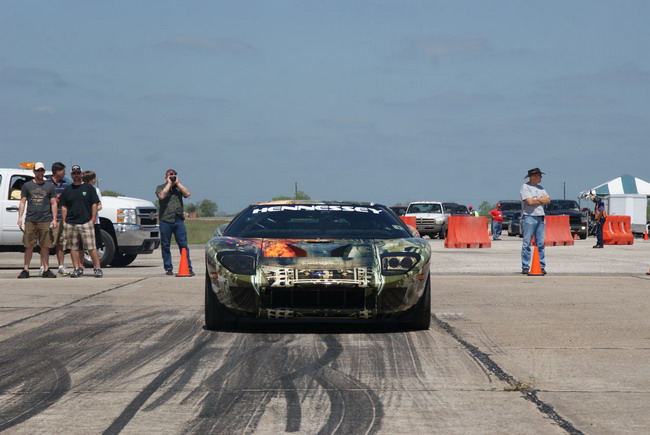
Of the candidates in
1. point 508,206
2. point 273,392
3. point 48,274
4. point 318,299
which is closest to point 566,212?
point 508,206

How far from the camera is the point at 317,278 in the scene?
8.01 m

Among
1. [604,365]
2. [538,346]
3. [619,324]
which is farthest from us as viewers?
[619,324]

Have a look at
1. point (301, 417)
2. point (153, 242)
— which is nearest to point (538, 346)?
Result: point (301, 417)

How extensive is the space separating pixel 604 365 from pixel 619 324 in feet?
7.99

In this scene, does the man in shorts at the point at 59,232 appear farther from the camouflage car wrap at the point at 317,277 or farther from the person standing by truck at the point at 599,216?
the person standing by truck at the point at 599,216

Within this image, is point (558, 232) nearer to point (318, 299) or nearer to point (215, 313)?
point (215, 313)

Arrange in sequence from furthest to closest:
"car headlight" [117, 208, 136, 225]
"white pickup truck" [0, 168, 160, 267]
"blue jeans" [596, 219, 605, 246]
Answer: "blue jeans" [596, 219, 605, 246], "car headlight" [117, 208, 136, 225], "white pickup truck" [0, 168, 160, 267]

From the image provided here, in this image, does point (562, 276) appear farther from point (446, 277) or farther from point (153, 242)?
point (153, 242)

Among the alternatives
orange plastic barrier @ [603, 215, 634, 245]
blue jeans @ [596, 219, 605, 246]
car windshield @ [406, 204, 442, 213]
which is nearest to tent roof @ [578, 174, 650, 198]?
car windshield @ [406, 204, 442, 213]

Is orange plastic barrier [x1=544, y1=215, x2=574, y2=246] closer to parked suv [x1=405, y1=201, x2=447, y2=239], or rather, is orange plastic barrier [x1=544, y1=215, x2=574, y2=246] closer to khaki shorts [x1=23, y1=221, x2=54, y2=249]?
parked suv [x1=405, y1=201, x2=447, y2=239]

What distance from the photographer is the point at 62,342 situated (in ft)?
26.5

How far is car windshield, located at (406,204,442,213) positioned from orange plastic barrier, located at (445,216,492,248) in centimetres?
1233

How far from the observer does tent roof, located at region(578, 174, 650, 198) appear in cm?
5172

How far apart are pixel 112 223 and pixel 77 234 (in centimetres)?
291
